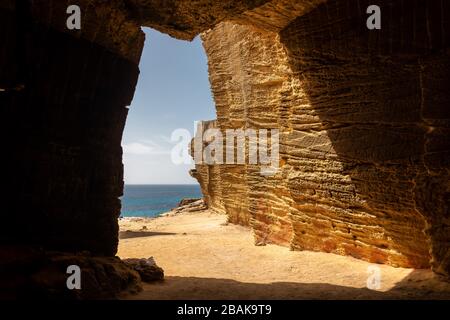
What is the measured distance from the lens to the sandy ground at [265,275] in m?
5.71

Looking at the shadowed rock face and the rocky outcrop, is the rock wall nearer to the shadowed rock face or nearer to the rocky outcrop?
the shadowed rock face

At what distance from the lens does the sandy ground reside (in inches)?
225

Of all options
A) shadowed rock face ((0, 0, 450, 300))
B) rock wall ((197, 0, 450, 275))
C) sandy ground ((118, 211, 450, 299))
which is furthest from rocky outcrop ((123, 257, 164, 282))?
rock wall ((197, 0, 450, 275))

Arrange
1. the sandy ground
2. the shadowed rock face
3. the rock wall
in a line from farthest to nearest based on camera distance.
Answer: the rock wall < the sandy ground < the shadowed rock face

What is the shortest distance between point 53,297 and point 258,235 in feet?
27.4

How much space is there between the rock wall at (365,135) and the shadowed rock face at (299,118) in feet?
0.09

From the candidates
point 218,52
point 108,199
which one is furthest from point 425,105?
point 218,52

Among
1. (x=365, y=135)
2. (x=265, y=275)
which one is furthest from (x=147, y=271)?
(x=365, y=135)

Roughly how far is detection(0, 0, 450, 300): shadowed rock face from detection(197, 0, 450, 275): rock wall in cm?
3

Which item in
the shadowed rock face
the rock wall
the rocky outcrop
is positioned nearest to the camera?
the shadowed rock face

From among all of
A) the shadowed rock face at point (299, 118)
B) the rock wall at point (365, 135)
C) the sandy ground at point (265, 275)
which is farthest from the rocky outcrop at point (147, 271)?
the rock wall at point (365, 135)

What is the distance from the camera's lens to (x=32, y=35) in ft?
16.8

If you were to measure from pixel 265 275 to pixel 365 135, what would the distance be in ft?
14.2

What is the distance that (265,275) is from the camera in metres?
8.05
